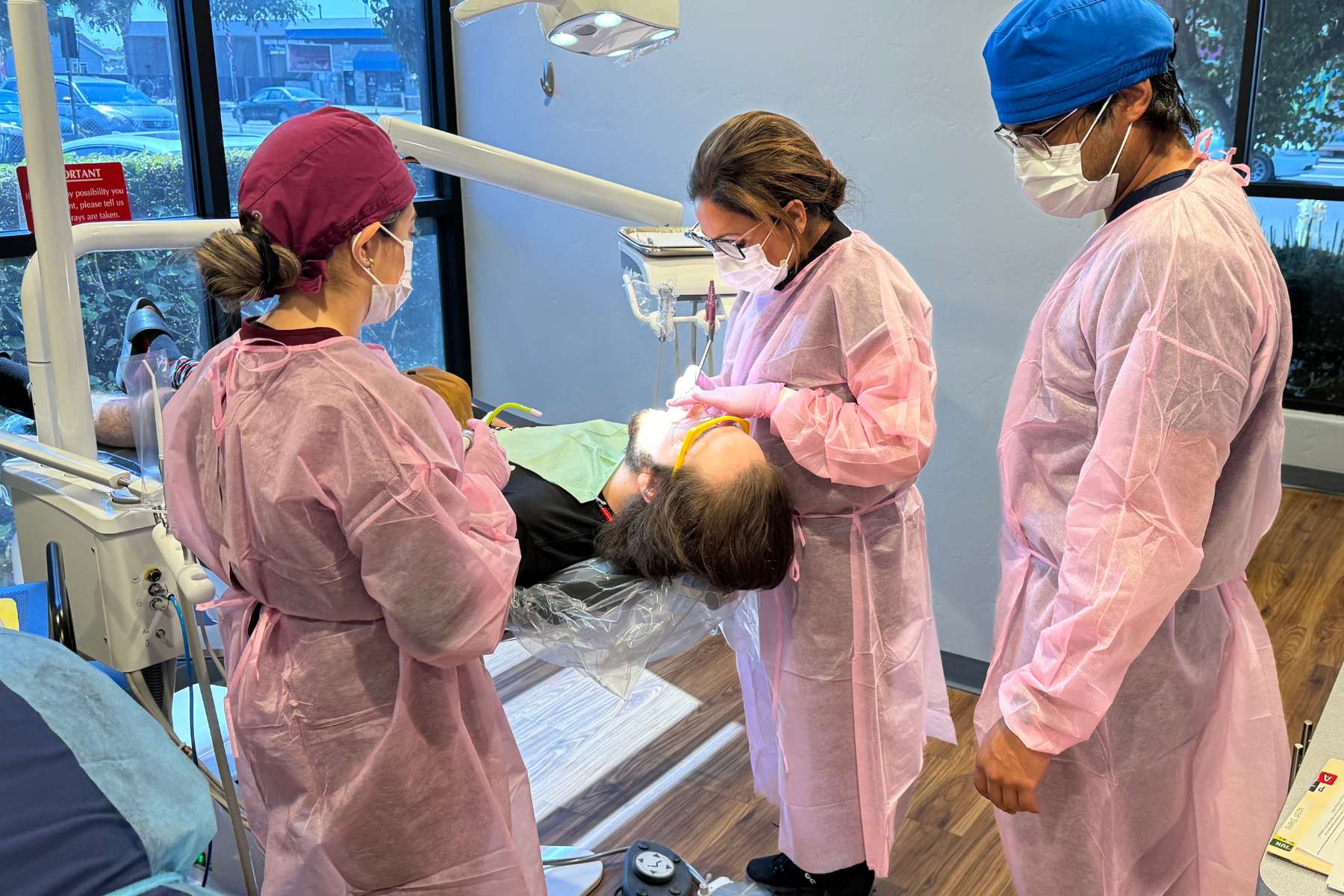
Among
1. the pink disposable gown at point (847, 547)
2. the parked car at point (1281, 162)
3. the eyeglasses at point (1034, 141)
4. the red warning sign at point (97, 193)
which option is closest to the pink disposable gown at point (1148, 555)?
the eyeglasses at point (1034, 141)

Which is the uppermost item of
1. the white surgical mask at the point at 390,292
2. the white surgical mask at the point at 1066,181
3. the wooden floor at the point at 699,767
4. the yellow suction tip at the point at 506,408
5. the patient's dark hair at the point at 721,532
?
the white surgical mask at the point at 1066,181

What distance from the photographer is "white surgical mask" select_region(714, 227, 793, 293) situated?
1674 millimetres

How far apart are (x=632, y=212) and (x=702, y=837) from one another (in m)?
1.24

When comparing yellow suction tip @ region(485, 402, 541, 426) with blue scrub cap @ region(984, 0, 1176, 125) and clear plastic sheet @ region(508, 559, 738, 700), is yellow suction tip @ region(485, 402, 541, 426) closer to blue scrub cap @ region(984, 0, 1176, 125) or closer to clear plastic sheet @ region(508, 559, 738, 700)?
clear plastic sheet @ region(508, 559, 738, 700)

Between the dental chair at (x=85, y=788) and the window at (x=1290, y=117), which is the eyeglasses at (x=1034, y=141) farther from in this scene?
the window at (x=1290, y=117)

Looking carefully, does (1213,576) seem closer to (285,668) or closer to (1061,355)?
(1061,355)

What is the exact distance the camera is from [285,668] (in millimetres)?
1222

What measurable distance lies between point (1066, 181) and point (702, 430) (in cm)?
71

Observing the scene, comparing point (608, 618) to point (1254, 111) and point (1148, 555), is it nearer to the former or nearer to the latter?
point (1148, 555)

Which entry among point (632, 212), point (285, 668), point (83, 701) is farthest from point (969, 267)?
point (83, 701)

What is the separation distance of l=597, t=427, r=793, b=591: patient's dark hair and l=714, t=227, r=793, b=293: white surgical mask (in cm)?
29

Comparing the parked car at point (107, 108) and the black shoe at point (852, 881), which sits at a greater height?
the parked car at point (107, 108)

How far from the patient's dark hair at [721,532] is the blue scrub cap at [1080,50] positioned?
27.7 inches

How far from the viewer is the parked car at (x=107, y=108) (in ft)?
8.57
